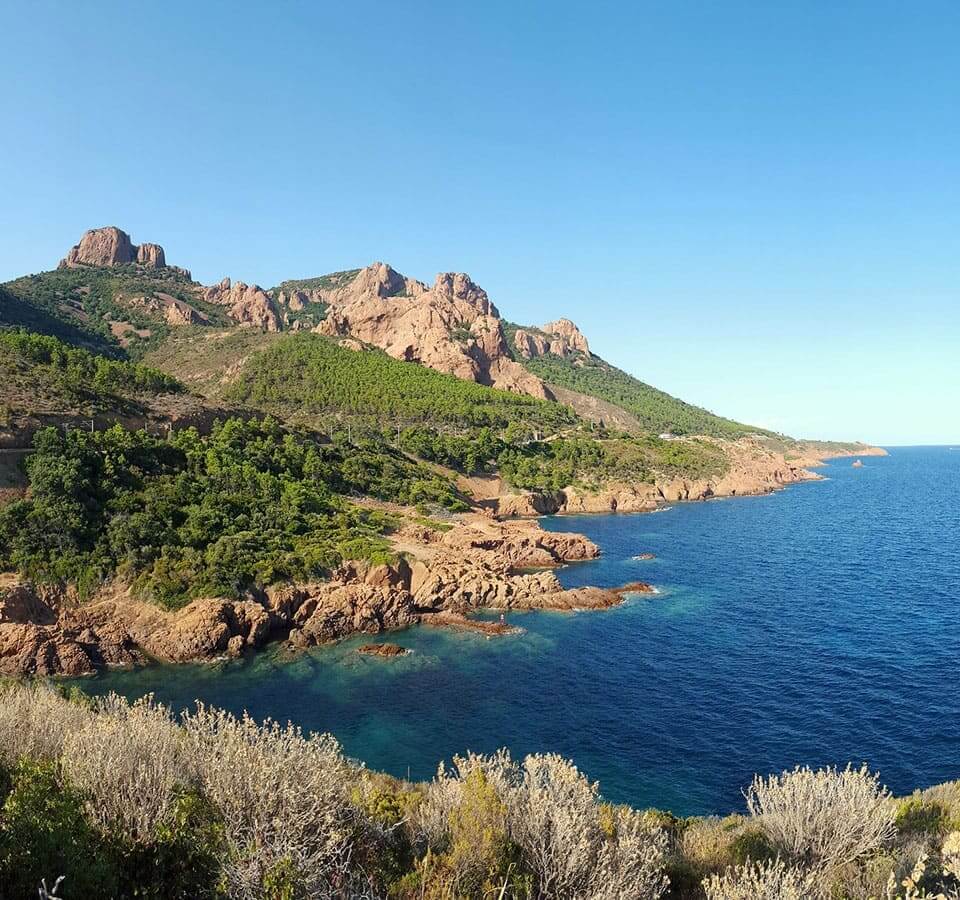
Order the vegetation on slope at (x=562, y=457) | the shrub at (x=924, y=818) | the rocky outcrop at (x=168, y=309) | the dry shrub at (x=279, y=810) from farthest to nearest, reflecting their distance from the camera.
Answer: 1. the rocky outcrop at (x=168, y=309)
2. the vegetation on slope at (x=562, y=457)
3. the shrub at (x=924, y=818)
4. the dry shrub at (x=279, y=810)

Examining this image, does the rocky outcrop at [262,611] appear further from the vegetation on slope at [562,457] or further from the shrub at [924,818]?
the vegetation on slope at [562,457]

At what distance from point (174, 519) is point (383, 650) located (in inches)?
924

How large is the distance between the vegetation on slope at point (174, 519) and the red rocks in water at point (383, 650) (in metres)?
8.89

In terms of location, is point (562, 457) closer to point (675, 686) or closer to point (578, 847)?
point (675, 686)

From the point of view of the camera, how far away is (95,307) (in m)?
171

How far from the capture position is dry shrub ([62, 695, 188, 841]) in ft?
36.5

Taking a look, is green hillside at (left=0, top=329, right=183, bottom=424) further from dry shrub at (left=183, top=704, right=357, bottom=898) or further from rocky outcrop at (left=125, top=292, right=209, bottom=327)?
rocky outcrop at (left=125, top=292, right=209, bottom=327)

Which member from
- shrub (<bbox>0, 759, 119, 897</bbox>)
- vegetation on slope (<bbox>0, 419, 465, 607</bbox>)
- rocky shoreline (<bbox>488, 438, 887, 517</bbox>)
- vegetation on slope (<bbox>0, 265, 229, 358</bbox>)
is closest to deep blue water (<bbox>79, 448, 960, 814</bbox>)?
vegetation on slope (<bbox>0, 419, 465, 607</bbox>)

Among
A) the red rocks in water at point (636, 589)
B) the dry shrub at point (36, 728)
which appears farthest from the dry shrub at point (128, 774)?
the red rocks in water at point (636, 589)

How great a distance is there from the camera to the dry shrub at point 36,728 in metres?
14.8

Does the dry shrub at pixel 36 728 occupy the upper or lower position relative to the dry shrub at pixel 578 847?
lower

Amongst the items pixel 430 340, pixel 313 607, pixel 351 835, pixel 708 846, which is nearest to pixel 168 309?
pixel 430 340

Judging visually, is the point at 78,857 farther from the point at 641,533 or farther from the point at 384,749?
the point at 641,533

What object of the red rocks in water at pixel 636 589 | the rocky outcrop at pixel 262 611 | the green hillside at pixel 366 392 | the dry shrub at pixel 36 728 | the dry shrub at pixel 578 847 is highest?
the green hillside at pixel 366 392
